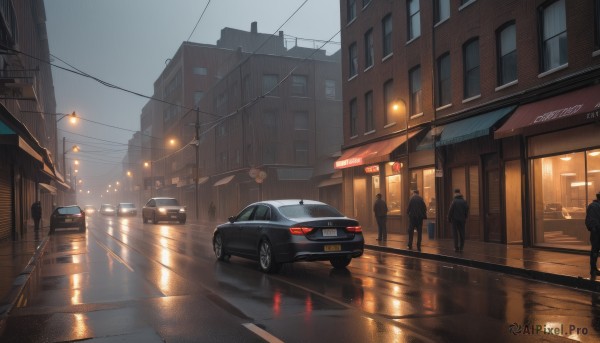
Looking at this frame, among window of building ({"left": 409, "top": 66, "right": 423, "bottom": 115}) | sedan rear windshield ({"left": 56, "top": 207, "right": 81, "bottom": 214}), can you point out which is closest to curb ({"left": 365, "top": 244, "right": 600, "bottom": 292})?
window of building ({"left": 409, "top": 66, "right": 423, "bottom": 115})

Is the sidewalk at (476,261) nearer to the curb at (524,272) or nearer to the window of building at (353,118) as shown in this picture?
the curb at (524,272)

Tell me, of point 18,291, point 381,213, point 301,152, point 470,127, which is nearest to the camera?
point 18,291

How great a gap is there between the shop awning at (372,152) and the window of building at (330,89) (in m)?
15.8

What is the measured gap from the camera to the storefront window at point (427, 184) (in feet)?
70.0

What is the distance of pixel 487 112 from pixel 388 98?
7.36 meters

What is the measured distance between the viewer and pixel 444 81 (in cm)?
2078

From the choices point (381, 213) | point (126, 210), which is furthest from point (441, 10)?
point (126, 210)

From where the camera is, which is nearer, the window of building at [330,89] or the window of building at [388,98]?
the window of building at [388,98]

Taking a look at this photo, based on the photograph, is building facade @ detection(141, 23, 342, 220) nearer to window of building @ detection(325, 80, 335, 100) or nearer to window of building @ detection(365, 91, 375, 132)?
window of building @ detection(325, 80, 335, 100)

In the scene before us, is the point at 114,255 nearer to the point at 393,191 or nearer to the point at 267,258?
the point at 267,258

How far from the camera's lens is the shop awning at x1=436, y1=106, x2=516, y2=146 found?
651 inches

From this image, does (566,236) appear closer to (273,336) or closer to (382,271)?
(382,271)

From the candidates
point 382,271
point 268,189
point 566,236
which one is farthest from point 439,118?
point 268,189

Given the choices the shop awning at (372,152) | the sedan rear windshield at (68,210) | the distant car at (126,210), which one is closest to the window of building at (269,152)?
the shop awning at (372,152)
